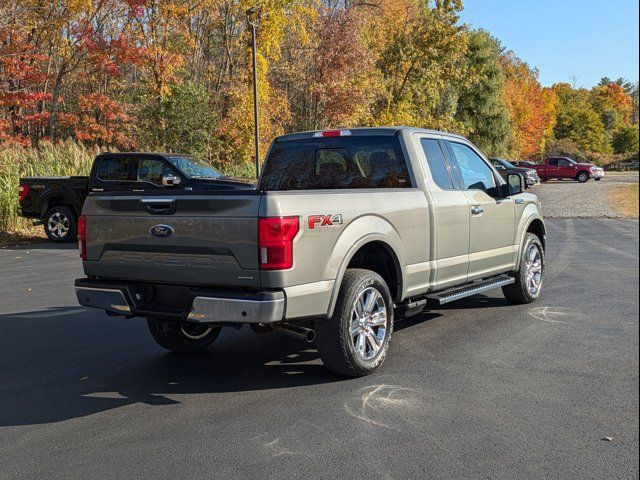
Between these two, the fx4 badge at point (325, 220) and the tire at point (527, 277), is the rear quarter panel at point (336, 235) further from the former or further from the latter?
the tire at point (527, 277)

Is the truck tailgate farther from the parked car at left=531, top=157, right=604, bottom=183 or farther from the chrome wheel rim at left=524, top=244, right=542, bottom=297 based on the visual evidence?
the parked car at left=531, top=157, right=604, bottom=183

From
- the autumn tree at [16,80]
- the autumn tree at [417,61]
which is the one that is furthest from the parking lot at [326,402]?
the autumn tree at [417,61]

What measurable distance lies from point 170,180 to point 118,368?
28.7ft

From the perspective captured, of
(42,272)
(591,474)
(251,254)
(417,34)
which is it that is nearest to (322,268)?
(251,254)

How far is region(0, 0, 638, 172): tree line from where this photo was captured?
24.9 metres

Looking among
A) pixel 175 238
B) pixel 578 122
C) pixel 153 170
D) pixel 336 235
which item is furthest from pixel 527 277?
pixel 578 122

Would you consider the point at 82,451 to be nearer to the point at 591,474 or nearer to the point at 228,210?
the point at 228,210

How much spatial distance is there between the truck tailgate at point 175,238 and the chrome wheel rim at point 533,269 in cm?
427

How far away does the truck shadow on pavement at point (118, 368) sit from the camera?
478cm

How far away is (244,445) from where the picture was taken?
12.9ft

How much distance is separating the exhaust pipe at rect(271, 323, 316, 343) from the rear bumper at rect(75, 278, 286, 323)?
21.6 inches

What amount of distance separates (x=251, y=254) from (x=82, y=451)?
164cm

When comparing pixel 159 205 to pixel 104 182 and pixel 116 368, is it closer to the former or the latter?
pixel 116 368

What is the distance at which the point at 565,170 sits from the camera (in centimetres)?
4941
